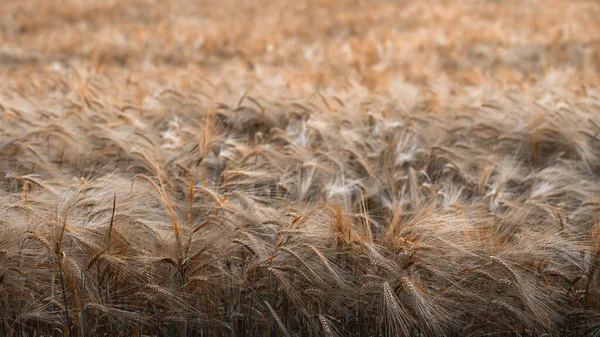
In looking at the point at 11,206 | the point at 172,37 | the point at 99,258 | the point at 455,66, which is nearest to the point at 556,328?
the point at 99,258

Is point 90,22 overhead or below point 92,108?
below

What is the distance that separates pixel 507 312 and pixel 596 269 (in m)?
0.44

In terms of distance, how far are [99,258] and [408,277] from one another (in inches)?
50.6

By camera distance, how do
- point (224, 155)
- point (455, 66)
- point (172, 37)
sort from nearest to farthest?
point (224, 155) < point (455, 66) < point (172, 37)

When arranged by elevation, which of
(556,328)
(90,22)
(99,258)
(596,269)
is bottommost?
(90,22)

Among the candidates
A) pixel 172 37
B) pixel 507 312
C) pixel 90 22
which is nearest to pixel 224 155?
pixel 507 312

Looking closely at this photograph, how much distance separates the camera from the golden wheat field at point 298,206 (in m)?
2.30

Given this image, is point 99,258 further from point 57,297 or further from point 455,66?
point 455,66

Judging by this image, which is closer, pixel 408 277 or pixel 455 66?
pixel 408 277

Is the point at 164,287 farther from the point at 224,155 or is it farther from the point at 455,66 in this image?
the point at 455,66

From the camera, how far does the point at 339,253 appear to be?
2385mm

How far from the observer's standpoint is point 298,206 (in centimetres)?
260

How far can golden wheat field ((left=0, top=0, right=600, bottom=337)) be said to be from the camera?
230 cm

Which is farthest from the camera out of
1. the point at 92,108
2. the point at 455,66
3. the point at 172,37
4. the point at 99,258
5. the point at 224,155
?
the point at 172,37
